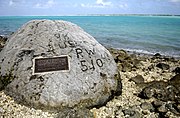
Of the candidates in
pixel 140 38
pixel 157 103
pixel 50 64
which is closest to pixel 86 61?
pixel 50 64

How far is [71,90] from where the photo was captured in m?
5.80

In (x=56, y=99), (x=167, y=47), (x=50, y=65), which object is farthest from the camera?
(x=167, y=47)

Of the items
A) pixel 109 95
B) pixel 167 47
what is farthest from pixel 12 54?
pixel 167 47

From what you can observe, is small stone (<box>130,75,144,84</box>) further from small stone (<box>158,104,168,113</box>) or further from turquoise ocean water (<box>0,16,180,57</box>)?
turquoise ocean water (<box>0,16,180,57</box>)

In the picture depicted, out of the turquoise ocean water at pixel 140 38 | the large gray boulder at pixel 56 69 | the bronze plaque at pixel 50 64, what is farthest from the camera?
the turquoise ocean water at pixel 140 38

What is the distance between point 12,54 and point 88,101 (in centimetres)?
261

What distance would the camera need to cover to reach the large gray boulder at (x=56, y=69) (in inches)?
226

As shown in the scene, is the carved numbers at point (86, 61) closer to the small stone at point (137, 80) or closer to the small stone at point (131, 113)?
the small stone at point (131, 113)

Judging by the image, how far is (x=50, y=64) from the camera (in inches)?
239

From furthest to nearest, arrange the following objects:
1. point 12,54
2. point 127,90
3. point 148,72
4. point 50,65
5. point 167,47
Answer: point 167,47
point 148,72
point 127,90
point 12,54
point 50,65

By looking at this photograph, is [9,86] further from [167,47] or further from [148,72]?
[167,47]

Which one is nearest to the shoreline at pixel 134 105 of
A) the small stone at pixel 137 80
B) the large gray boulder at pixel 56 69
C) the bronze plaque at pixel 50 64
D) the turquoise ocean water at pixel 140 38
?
the small stone at pixel 137 80

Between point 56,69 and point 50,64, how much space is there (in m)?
0.22

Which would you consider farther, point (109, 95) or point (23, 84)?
point (109, 95)
